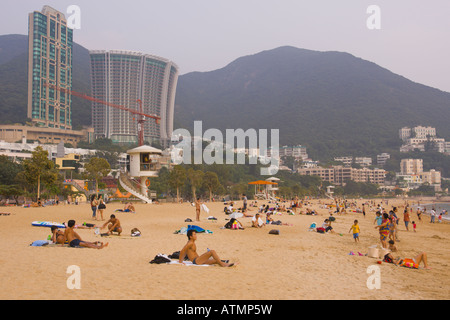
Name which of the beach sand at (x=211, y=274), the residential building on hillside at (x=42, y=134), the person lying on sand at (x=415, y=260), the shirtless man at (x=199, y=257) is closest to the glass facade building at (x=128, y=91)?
the residential building on hillside at (x=42, y=134)

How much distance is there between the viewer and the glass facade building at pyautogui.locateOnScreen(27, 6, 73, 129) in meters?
142

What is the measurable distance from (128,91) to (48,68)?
1495 inches

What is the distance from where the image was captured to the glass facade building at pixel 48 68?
5600 inches

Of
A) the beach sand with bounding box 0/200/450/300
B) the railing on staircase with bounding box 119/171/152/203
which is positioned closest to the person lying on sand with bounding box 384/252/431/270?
the beach sand with bounding box 0/200/450/300

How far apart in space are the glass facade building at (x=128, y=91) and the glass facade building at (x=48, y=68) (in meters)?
15.5

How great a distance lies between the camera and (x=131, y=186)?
41312 millimetres

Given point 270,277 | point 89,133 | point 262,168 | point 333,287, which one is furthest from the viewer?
point 89,133

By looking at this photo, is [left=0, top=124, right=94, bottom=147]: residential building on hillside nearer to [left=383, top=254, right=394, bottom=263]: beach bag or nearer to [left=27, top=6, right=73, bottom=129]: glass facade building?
[left=27, top=6, right=73, bottom=129]: glass facade building
